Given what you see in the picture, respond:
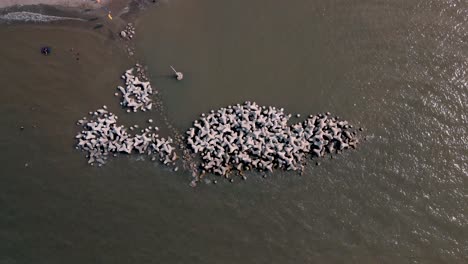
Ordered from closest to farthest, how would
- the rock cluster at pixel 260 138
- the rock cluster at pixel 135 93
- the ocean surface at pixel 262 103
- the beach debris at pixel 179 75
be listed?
the ocean surface at pixel 262 103, the rock cluster at pixel 260 138, the rock cluster at pixel 135 93, the beach debris at pixel 179 75

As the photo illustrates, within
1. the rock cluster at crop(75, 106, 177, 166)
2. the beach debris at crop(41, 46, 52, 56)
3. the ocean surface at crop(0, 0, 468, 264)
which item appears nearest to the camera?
the ocean surface at crop(0, 0, 468, 264)

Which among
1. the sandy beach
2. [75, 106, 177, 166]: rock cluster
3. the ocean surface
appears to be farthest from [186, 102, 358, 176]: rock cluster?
the sandy beach

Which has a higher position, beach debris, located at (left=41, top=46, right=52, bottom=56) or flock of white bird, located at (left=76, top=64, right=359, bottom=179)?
beach debris, located at (left=41, top=46, right=52, bottom=56)

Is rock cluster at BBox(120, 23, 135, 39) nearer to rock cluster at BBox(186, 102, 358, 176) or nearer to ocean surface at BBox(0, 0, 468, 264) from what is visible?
ocean surface at BBox(0, 0, 468, 264)

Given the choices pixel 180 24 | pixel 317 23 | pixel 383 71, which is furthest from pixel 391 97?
pixel 180 24

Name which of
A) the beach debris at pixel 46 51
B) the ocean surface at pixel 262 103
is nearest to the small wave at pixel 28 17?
the ocean surface at pixel 262 103

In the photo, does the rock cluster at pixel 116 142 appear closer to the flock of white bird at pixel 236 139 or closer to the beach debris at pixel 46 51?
the flock of white bird at pixel 236 139

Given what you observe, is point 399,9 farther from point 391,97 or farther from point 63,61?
point 63,61
